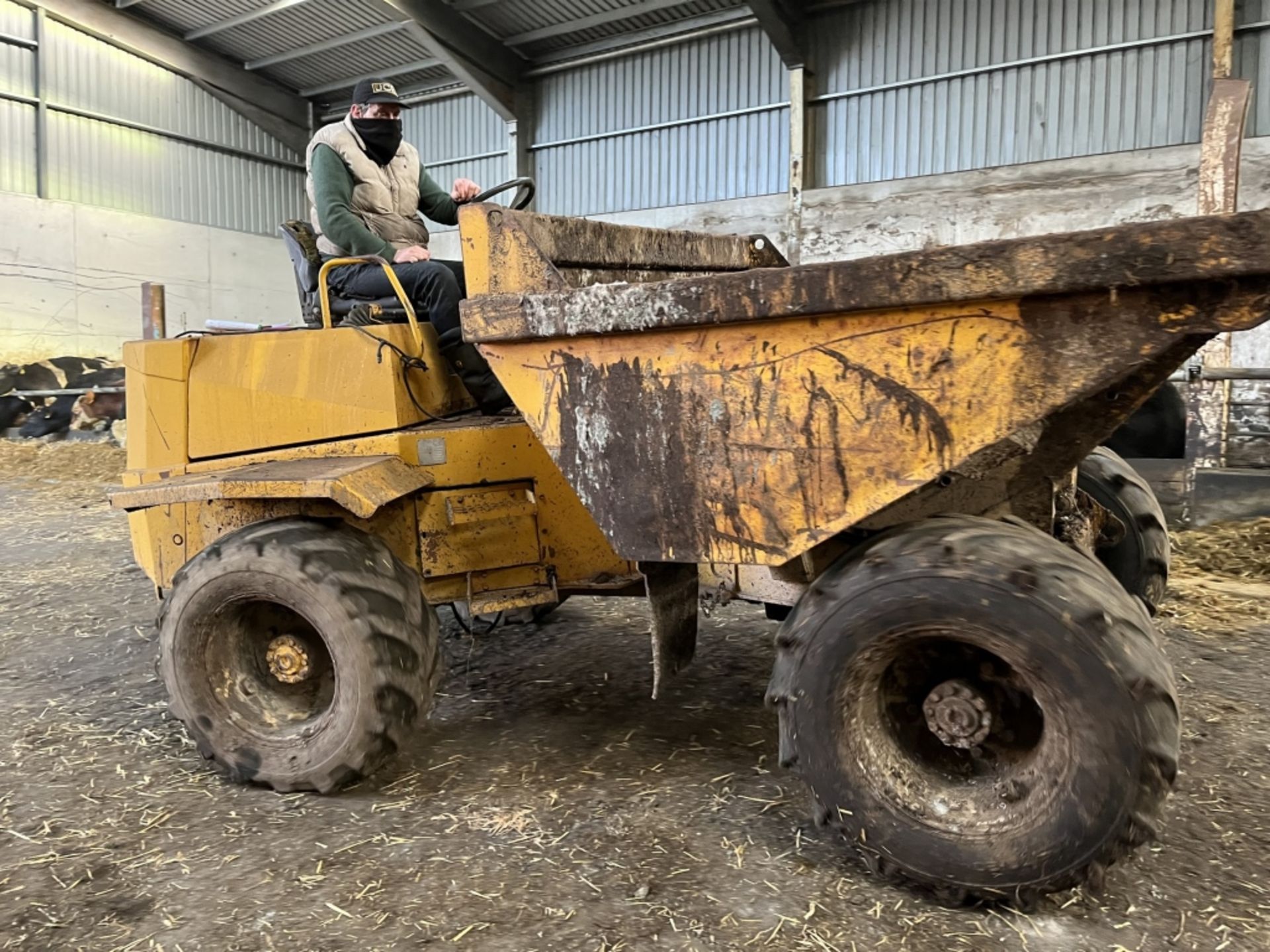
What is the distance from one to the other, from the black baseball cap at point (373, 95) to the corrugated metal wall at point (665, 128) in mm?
9967

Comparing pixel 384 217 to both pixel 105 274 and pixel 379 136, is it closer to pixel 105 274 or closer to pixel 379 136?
pixel 379 136

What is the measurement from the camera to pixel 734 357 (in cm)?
254

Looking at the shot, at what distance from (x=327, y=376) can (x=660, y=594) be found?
1457mm

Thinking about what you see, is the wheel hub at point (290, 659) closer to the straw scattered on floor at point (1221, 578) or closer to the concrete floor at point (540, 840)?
the concrete floor at point (540, 840)

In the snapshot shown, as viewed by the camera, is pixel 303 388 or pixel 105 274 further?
pixel 105 274

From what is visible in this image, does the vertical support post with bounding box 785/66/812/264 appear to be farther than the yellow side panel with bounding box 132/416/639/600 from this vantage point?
Yes

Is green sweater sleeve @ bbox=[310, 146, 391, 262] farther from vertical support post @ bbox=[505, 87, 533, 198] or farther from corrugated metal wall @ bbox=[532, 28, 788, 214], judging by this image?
vertical support post @ bbox=[505, 87, 533, 198]

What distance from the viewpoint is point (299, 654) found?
327 cm

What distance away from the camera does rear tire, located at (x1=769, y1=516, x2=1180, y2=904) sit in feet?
7.07

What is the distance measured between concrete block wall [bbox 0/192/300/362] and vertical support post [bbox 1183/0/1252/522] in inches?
525

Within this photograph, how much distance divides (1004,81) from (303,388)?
11.1 meters

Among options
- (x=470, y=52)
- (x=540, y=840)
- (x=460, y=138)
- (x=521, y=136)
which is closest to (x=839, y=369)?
(x=540, y=840)

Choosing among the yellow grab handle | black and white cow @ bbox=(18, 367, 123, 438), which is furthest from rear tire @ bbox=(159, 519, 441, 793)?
black and white cow @ bbox=(18, 367, 123, 438)

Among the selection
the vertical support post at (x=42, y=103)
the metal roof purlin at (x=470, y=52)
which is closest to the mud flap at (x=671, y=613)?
the metal roof purlin at (x=470, y=52)
